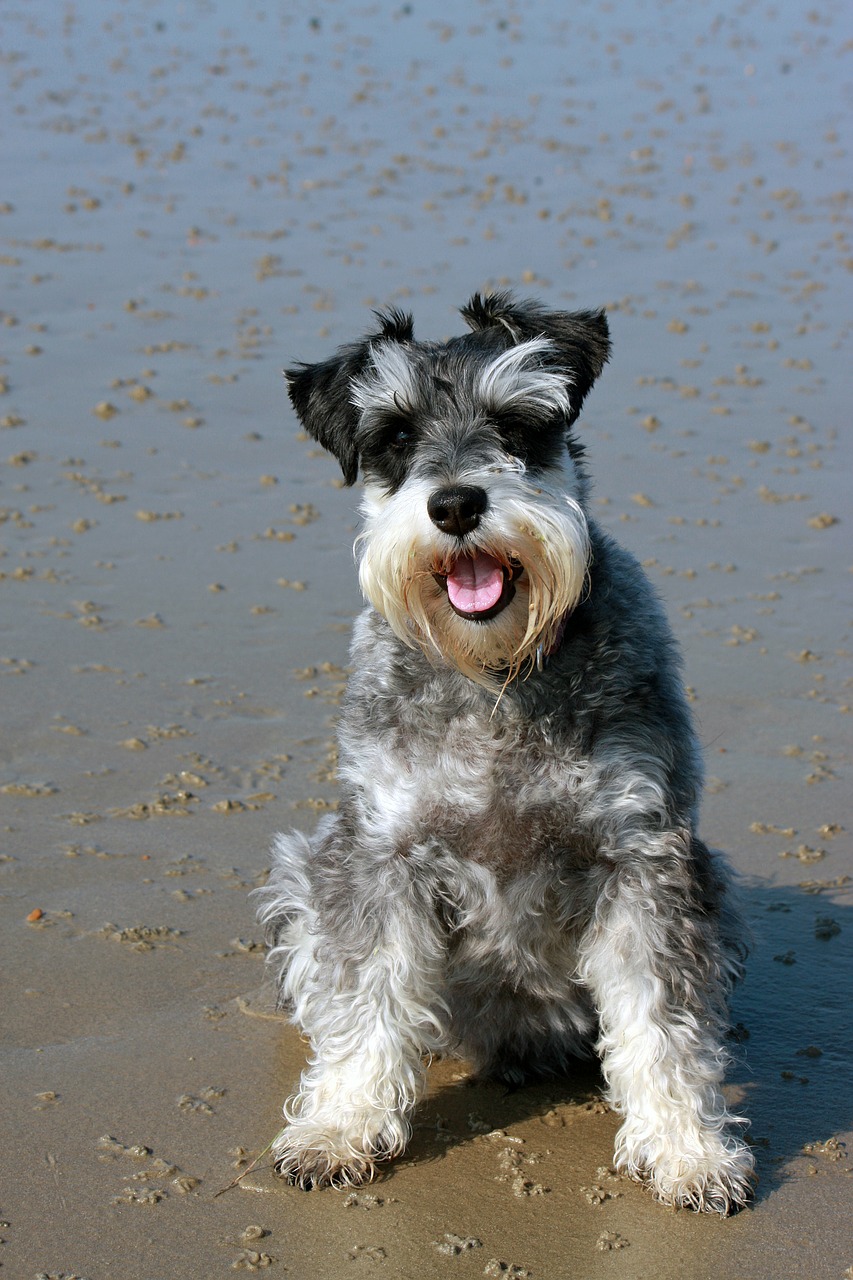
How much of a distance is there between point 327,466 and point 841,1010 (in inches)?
209

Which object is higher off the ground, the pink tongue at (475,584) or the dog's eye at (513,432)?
the dog's eye at (513,432)

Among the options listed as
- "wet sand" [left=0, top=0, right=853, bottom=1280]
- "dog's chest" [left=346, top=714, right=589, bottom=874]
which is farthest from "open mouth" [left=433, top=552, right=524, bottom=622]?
"wet sand" [left=0, top=0, right=853, bottom=1280]

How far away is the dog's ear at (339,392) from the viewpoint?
173 inches

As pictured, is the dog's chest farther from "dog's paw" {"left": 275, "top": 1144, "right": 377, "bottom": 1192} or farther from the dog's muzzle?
"dog's paw" {"left": 275, "top": 1144, "right": 377, "bottom": 1192}

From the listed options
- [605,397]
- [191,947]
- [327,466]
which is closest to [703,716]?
[191,947]

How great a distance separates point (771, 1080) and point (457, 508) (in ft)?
6.77

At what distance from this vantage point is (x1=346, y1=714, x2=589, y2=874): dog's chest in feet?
13.6

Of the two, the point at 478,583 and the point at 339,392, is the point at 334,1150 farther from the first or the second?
the point at 339,392

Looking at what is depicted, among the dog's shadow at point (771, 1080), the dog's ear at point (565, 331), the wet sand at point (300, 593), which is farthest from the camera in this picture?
the dog's shadow at point (771, 1080)

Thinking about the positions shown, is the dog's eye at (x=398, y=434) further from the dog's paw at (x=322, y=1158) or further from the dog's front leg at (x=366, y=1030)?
the dog's paw at (x=322, y=1158)

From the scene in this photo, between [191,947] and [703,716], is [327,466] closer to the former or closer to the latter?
[703,716]

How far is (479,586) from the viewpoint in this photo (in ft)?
13.5

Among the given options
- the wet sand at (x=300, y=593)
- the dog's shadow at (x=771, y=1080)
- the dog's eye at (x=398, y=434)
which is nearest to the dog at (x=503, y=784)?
the dog's eye at (x=398, y=434)

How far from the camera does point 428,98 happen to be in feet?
65.4
